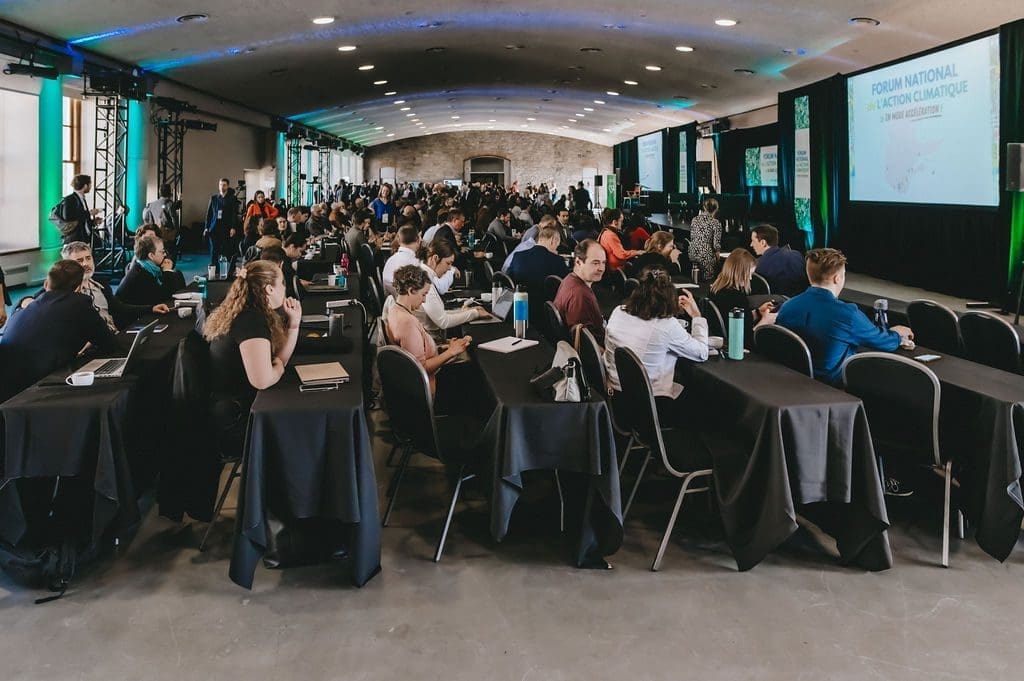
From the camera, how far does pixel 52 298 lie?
3.77 m

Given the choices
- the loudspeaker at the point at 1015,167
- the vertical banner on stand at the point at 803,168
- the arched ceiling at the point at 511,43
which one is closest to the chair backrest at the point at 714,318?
the loudspeaker at the point at 1015,167

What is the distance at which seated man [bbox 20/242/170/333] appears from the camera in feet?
15.8

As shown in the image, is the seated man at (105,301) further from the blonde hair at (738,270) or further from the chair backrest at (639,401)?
the blonde hair at (738,270)

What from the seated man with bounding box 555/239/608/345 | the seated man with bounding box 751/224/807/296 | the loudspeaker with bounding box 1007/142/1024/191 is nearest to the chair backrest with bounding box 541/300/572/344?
the seated man with bounding box 555/239/608/345

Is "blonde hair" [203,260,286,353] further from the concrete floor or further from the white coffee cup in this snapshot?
the concrete floor

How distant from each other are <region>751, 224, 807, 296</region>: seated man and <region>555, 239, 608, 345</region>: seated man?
7.26 ft

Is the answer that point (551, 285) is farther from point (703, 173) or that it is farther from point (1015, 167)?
point (703, 173)

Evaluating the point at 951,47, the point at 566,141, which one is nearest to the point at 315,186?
the point at 566,141

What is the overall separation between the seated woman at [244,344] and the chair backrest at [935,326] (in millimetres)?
3709

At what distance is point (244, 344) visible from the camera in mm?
3330

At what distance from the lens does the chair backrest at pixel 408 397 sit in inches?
132

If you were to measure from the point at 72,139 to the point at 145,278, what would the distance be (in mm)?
10122

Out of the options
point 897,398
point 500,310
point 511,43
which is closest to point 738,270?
point 500,310

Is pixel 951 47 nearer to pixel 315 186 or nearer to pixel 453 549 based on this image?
pixel 453 549
